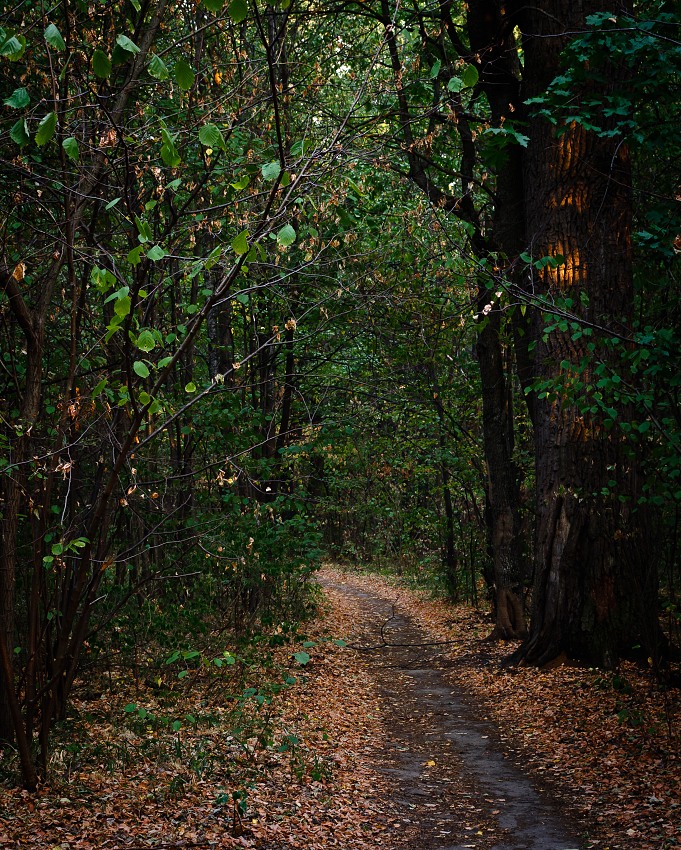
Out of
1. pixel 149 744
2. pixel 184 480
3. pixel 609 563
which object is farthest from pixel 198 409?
pixel 609 563

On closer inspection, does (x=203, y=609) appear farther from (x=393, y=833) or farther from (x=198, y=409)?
(x=393, y=833)

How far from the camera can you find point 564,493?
26.3 ft

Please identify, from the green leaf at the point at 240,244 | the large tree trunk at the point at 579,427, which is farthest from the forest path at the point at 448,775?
the green leaf at the point at 240,244

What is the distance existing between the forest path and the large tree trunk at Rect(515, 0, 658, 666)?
143 centimetres

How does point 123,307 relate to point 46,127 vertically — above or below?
below

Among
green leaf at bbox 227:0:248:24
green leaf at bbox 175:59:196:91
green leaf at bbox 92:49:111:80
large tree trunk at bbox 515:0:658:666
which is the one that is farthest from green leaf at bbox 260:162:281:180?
large tree trunk at bbox 515:0:658:666

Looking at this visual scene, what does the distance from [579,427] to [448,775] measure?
3.95 meters

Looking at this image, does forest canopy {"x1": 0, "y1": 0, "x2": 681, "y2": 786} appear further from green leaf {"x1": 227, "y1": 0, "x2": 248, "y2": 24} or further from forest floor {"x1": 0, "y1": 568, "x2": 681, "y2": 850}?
forest floor {"x1": 0, "y1": 568, "x2": 681, "y2": 850}

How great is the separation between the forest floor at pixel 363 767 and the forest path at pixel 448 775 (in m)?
0.02

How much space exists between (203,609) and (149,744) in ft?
10.4

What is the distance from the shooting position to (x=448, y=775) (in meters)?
6.25

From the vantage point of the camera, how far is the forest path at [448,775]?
4938 millimetres

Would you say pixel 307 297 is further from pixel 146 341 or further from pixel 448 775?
pixel 146 341

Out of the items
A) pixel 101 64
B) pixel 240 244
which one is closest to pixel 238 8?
pixel 101 64
